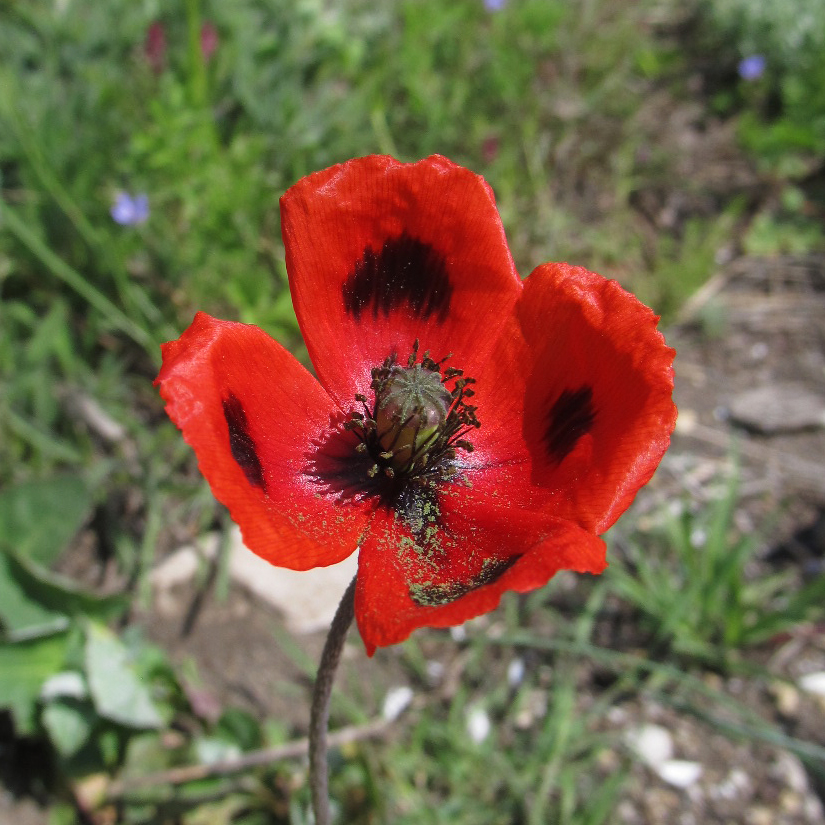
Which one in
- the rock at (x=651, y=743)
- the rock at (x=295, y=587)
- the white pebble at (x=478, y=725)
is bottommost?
the rock at (x=651, y=743)

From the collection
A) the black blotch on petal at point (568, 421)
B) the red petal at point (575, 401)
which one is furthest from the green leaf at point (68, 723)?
the black blotch on petal at point (568, 421)

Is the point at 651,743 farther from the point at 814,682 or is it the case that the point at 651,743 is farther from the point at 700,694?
the point at 814,682

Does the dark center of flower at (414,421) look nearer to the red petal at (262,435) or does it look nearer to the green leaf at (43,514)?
the red petal at (262,435)

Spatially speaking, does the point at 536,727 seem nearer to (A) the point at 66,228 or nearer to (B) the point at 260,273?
(B) the point at 260,273

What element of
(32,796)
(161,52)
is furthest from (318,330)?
(161,52)

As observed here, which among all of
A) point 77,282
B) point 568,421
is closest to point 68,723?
point 77,282

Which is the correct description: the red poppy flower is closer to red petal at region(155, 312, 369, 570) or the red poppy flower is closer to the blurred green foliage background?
red petal at region(155, 312, 369, 570)
